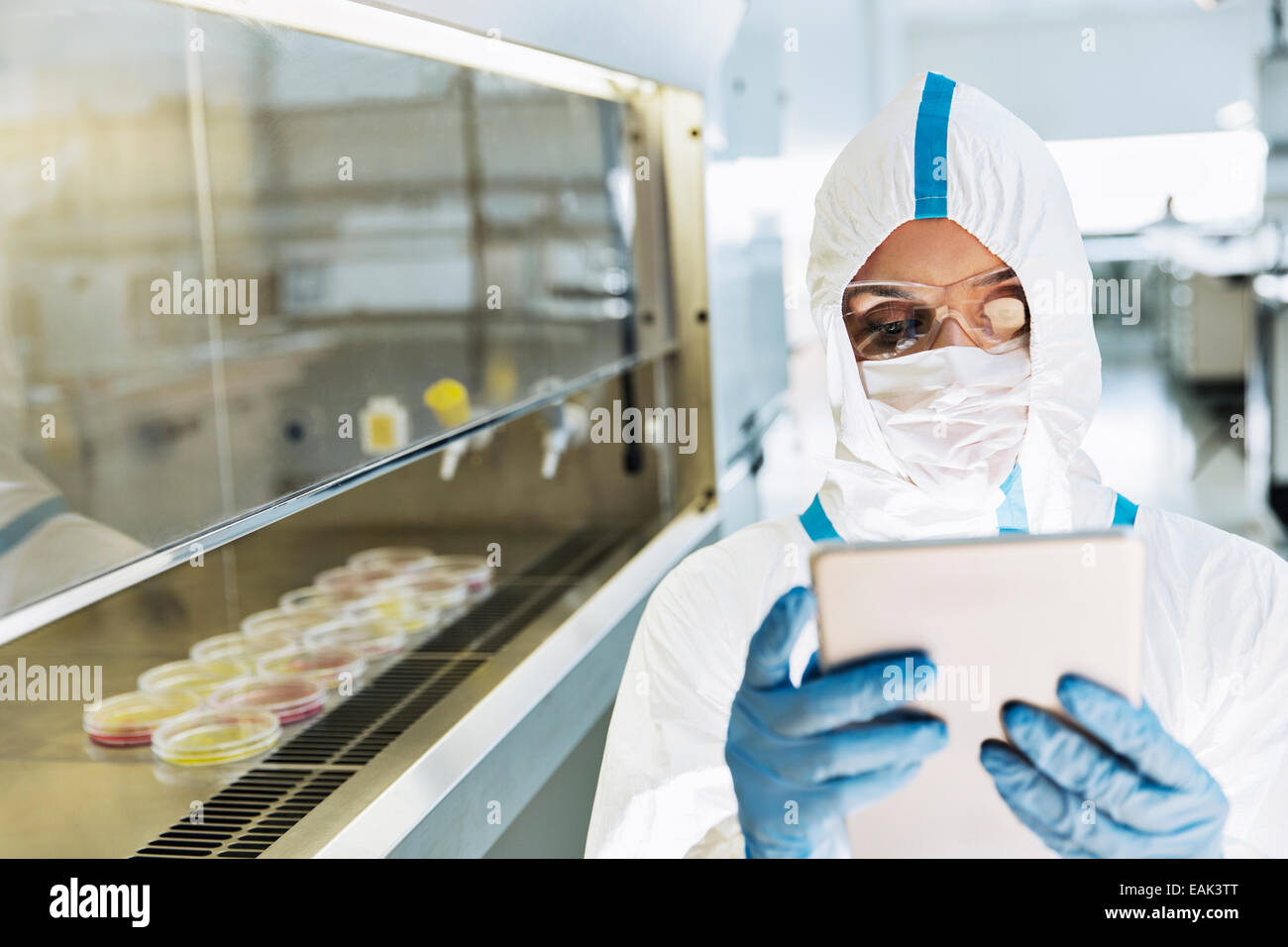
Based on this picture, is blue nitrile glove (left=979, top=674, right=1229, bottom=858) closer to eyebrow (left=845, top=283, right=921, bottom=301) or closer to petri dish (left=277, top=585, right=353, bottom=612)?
eyebrow (left=845, top=283, right=921, bottom=301)

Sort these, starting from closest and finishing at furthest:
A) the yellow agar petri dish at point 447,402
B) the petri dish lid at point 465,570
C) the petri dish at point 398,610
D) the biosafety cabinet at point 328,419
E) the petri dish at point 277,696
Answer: the biosafety cabinet at point 328,419
the petri dish at point 277,696
the yellow agar petri dish at point 447,402
the petri dish at point 398,610
the petri dish lid at point 465,570

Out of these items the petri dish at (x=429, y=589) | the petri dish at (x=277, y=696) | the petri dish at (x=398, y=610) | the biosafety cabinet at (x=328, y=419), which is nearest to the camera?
the biosafety cabinet at (x=328, y=419)

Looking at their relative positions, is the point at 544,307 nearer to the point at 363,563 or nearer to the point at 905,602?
the point at 363,563

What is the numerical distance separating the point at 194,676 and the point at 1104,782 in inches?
48.2

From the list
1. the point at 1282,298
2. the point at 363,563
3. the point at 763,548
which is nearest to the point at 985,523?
the point at 763,548

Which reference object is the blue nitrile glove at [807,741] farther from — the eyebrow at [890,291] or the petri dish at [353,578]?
the petri dish at [353,578]

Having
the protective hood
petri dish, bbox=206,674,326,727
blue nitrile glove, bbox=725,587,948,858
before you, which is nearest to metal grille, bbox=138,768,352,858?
petri dish, bbox=206,674,326,727

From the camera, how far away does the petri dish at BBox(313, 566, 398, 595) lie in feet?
6.44

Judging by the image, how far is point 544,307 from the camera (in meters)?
2.16

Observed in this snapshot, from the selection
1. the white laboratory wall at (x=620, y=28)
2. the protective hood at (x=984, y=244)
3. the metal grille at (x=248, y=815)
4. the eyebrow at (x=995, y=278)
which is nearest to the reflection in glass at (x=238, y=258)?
the white laboratory wall at (x=620, y=28)

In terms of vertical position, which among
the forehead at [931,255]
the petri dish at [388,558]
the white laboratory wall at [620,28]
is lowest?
the petri dish at [388,558]

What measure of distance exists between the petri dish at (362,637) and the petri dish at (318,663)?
0.02 meters

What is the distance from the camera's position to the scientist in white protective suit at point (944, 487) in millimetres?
1021
